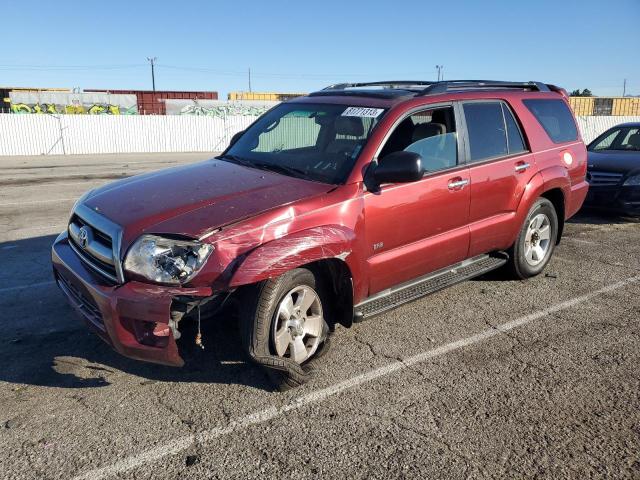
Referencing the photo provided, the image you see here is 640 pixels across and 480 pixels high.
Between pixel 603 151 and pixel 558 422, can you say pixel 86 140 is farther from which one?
pixel 558 422

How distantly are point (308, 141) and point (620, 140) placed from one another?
743 cm

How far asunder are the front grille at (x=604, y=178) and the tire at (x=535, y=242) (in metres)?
3.14

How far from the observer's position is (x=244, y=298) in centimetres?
324

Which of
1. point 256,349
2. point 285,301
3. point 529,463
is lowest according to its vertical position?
point 529,463

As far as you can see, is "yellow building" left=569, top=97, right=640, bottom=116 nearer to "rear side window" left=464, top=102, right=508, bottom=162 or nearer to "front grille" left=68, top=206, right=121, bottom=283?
"rear side window" left=464, top=102, right=508, bottom=162

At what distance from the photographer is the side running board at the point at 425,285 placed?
3.86 m

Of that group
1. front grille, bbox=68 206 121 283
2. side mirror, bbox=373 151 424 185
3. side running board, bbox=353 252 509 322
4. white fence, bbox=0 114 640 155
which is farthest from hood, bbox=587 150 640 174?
white fence, bbox=0 114 640 155

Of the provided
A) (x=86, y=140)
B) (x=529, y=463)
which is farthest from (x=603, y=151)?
(x=86, y=140)

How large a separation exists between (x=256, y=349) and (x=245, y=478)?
79 centimetres

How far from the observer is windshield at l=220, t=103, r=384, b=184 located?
3963mm

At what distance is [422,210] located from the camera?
4113 millimetres

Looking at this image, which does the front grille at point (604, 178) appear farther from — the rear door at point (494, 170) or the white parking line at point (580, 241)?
the rear door at point (494, 170)

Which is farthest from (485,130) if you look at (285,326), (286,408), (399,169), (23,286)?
(23,286)

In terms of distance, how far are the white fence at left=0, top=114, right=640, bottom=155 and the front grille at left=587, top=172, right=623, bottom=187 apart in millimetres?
21713
